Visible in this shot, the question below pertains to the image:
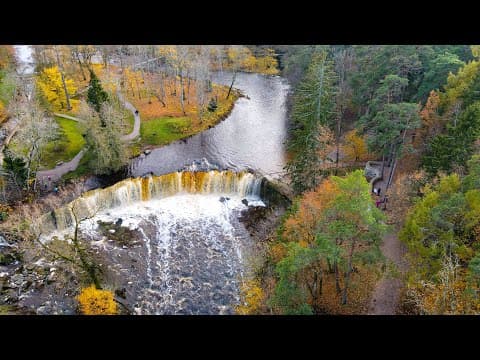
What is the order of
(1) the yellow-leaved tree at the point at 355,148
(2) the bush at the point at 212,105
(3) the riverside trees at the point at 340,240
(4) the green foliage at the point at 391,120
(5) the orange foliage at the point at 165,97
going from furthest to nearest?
(2) the bush at the point at 212,105, (5) the orange foliage at the point at 165,97, (1) the yellow-leaved tree at the point at 355,148, (4) the green foliage at the point at 391,120, (3) the riverside trees at the point at 340,240

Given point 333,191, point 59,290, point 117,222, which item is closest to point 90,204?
point 117,222

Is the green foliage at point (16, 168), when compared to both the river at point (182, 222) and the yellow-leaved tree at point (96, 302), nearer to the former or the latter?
the river at point (182, 222)

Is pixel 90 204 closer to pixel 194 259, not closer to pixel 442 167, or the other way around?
pixel 194 259

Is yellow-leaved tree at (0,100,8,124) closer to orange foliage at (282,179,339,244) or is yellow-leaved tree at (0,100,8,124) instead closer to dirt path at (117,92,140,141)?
dirt path at (117,92,140,141)

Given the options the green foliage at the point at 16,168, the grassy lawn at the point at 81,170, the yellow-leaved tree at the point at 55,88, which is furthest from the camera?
the yellow-leaved tree at the point at 55,88

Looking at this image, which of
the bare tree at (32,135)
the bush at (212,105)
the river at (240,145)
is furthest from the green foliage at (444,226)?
the bush at (212,105)

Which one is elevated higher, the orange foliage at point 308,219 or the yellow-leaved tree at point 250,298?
the orange foliage at point 308,219
